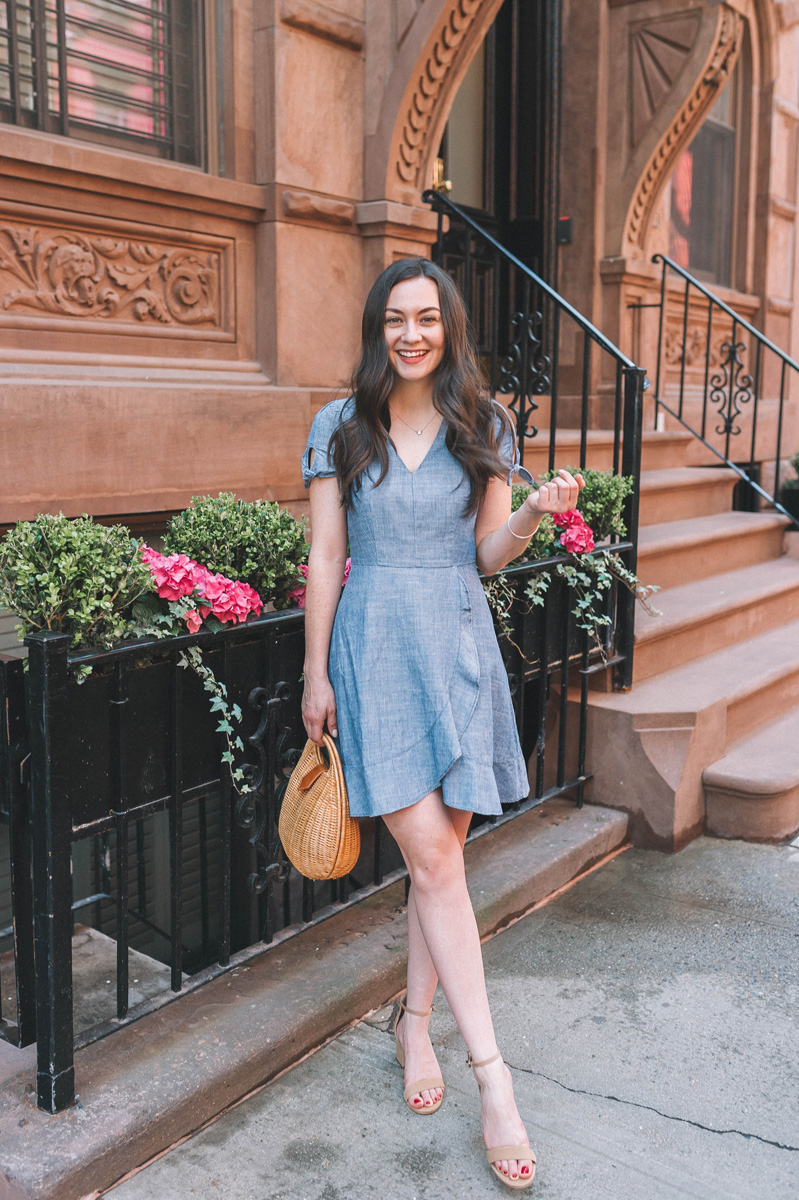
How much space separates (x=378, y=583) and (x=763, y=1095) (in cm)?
160

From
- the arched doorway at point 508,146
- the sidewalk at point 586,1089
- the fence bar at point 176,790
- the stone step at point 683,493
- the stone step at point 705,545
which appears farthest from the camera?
the arched doorway at point 508,146

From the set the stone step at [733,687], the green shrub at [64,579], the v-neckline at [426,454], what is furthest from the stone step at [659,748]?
the green shrub at [64,579]

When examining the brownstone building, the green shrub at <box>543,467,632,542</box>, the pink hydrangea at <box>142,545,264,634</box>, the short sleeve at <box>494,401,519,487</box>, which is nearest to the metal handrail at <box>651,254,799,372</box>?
the brownstone building

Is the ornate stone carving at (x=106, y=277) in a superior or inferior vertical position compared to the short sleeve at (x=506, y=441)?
superior

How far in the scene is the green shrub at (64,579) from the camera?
2.33 meters

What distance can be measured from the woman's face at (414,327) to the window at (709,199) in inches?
273

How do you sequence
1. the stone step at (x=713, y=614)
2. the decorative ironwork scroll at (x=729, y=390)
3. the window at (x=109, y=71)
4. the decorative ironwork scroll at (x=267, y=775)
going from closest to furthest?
the decorative ironwork scroll at (x=267, y=775)
the window at (x=109, y=71)
the stone step at (x=713, y=614)
the decorative ironwork scroll at (x=729, y=390)

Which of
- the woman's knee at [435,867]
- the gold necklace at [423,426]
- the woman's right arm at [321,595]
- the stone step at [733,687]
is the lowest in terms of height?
the stone step at [733,687]

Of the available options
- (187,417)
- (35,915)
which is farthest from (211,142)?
(35,915)

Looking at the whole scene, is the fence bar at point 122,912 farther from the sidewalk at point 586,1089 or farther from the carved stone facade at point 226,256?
the carved stone facade at point 226,256

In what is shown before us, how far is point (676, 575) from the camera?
567cm

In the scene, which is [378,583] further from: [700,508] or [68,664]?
[700,508]

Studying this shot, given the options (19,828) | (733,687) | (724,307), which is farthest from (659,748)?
(724,307)

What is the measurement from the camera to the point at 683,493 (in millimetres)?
6520
